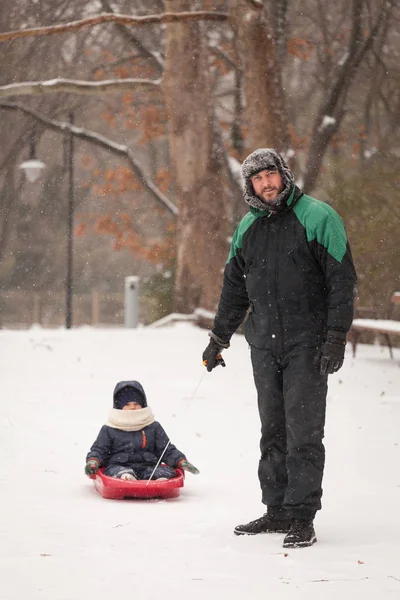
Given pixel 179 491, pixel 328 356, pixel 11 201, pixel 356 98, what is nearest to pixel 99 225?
pixel 11 201

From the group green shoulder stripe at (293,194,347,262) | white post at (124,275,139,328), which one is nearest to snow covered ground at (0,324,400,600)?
green shoulder stripe at (293,194,347,262)

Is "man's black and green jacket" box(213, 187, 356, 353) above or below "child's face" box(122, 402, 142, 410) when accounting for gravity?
above

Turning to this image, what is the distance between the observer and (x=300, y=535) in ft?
17.8

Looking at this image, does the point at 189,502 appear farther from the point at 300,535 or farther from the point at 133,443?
the point at 300,535

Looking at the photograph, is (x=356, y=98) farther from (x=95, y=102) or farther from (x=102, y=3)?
(x=95, y=102)

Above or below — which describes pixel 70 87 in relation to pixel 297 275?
above

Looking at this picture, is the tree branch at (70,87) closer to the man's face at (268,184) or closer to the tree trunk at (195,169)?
the tree trunk at (195,169)

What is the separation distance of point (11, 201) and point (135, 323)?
1082cm

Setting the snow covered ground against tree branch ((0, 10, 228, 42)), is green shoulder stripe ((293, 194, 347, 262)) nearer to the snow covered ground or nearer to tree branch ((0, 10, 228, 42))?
the snow covered ground

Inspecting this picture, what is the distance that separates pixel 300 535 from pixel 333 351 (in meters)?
0.92

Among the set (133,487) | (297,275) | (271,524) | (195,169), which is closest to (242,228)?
(297,275)

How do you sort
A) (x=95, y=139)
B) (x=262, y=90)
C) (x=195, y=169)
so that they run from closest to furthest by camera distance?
(x=262, y=90) < (x=195, y=169) < (x=95, y=139)

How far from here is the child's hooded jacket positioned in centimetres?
725

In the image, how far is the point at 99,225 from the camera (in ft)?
92.1
